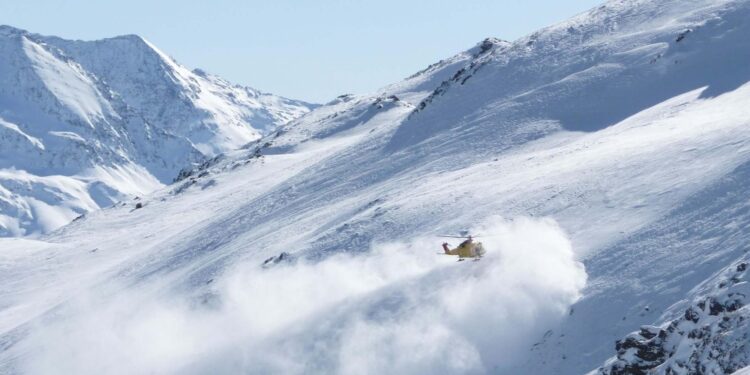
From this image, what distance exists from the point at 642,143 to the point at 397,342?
2079 cm

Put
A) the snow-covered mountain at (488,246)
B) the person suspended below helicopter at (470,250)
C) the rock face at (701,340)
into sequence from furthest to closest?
the person suspended below helicopter at (470,250) < the snow-covered mountain at (488,246) < the rock face at (701,340)

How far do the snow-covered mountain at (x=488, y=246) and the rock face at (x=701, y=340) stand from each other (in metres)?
0.06

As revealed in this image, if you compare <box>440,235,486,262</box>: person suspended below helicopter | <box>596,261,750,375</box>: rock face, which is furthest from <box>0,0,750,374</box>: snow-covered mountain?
<box>440,235,486,262</box>: person suspended below helicopter

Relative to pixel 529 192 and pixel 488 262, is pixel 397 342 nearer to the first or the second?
pixel 488 262

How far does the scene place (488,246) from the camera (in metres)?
41.4

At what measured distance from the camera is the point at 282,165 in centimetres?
10381

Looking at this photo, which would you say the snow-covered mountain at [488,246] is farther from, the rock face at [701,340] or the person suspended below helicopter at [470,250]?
the person suspended below helicopter at [470,250]

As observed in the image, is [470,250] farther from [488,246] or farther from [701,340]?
[701,340]

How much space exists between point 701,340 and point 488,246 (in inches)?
626

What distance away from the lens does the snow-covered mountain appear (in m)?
33.5

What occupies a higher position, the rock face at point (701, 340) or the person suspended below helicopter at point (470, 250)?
the person suspended below helicopter at point (470, 250)

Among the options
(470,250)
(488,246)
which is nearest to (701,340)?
(470,250)

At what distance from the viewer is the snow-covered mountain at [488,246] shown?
33469 mm

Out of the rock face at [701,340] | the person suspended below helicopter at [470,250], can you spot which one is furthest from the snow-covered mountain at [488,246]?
the person suspended below helicopter at [470,250]
